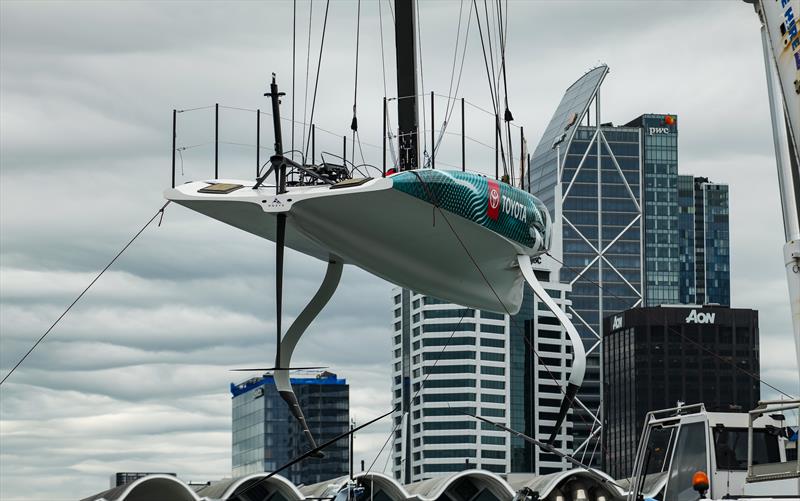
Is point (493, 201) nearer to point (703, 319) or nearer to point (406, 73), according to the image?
point (406, 73)

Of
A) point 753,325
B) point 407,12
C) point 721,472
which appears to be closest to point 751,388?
point 753,325

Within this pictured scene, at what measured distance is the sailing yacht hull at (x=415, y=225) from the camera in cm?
2878

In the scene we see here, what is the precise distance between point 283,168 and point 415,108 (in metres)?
6.70

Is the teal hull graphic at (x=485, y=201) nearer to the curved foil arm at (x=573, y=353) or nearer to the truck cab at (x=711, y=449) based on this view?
the curved foil arm at (x=573, y=353)

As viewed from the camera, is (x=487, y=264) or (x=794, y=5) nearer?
(x=794, y=5)

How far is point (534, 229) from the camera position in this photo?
32875mm

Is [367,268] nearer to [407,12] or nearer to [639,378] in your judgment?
[407,12]

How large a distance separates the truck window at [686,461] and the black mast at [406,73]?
49.2ft

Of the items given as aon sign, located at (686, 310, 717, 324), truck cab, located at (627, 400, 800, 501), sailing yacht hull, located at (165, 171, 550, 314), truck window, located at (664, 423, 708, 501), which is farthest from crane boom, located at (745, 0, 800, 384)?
aon sign, located at (686, 310, 717, 324)

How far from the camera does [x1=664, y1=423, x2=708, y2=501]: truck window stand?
1931 centimetres

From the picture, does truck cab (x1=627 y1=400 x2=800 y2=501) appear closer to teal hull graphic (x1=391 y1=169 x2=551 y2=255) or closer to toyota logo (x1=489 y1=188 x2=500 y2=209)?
teal hull graphic (x1=391 y1=169 x2=551 y2=255)

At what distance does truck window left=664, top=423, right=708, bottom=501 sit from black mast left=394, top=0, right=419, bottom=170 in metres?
15.0

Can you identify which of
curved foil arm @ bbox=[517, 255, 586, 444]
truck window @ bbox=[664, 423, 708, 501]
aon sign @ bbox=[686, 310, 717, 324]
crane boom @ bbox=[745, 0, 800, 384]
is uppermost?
aon sign @ bbox=[686, 310, 717, 324]

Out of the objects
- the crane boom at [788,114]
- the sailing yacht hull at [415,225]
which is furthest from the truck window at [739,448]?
the sailing yacht hull at [415,225]
